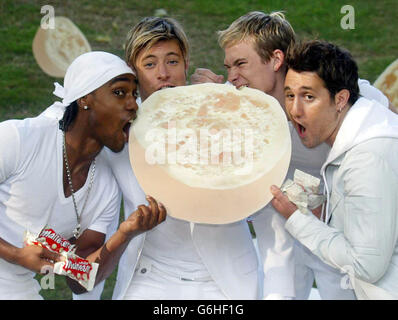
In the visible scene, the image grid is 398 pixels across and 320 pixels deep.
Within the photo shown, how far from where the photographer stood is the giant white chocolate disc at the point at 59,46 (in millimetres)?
7634

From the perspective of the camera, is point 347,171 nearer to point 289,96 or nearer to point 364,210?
point 364,210

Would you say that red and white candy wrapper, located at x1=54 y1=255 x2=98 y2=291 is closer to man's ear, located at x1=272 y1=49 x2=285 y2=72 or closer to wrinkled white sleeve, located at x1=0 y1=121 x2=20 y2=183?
wrinkled white sleeve, located at x1=0 y1=121 x2=20 y2=183

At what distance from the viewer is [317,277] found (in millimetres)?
4281

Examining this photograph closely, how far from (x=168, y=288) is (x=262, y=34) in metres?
1.52

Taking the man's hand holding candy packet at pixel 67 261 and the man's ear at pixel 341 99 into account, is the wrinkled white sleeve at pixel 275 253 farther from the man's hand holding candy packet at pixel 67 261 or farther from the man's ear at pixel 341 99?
the man's hand holding candy packet at pixel 67 261

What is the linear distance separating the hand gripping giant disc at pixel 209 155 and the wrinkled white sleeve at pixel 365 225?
0.33 meters

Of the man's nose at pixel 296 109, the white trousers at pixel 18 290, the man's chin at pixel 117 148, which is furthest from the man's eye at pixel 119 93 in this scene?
the white trousers at pixel 18 290

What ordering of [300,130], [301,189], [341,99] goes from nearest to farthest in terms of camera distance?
[301,189] < [341,99] < [300,130]

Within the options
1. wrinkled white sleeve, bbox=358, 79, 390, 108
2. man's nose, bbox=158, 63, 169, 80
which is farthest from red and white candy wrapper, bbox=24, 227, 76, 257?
wrinkled white sleeve, bbox=358, 79, 390, 108

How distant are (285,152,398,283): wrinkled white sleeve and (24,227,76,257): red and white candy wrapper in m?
1.17

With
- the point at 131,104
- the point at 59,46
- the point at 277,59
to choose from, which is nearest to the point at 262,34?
the point at 277,59

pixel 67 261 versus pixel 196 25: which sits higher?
pixel 67 261

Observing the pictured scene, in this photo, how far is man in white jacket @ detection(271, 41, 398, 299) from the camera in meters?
3.44

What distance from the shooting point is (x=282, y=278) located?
154 inches
